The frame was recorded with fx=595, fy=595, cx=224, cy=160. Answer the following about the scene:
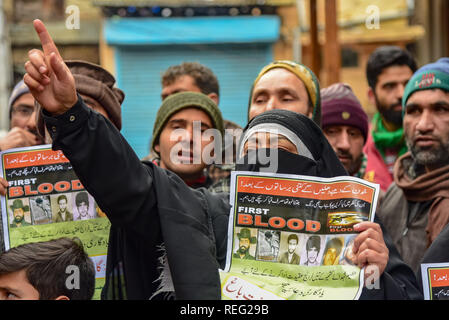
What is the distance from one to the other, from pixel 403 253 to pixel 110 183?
1.95 m

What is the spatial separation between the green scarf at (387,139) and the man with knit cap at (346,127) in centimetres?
49

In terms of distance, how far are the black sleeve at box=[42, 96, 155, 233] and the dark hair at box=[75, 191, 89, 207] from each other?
1.03ft

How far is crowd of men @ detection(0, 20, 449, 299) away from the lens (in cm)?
181

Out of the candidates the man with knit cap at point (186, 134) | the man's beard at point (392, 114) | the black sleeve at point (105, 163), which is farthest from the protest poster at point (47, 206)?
the man's beard at point (392, 114)

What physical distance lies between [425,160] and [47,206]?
6.74 feet

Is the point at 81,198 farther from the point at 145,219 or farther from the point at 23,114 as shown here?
the point at 23,114

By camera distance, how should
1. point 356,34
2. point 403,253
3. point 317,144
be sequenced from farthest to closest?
point 356,34, point 403,253, point 317,144

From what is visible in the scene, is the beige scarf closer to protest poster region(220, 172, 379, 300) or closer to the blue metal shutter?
protest poster region(220, 172, 379, 300)

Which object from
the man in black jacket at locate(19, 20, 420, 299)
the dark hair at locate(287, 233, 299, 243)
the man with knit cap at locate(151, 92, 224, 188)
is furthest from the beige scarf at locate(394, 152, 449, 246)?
the dark hair at locate(287, 233, 299, 243)

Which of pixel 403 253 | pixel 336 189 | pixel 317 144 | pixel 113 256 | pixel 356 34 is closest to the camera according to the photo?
pixel 336 189

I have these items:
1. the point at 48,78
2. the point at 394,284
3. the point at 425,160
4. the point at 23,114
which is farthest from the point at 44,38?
the point at 425,160
